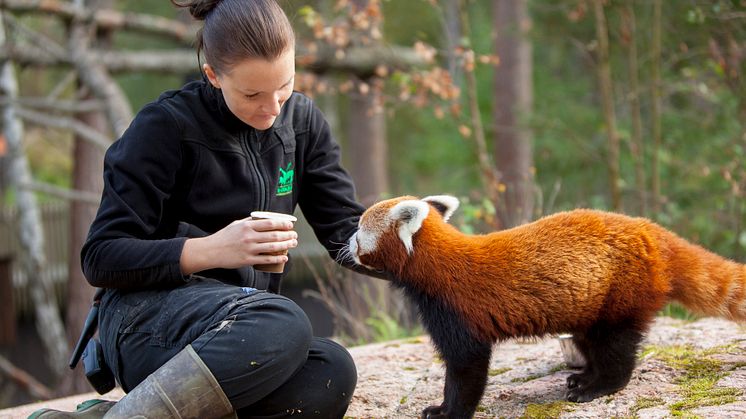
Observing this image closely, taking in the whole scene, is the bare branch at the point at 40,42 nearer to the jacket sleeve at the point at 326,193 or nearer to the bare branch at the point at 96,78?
the bare branch at the point at 96,78

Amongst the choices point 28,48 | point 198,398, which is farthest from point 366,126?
point 198,398

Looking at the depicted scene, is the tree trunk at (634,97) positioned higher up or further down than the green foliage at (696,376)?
higher up

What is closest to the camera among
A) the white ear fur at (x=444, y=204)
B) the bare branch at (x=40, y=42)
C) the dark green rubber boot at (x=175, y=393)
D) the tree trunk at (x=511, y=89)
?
the dark green rubber boot at (x=175, y=393)

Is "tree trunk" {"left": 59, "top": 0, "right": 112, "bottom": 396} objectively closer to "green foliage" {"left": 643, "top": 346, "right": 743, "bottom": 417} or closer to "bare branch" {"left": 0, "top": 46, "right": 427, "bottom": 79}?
"bare branch" {"left": 0, "top": 46, "right": 427, "bottom": 79}

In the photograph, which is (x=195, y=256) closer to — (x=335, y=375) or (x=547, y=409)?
(x=335, y=375)

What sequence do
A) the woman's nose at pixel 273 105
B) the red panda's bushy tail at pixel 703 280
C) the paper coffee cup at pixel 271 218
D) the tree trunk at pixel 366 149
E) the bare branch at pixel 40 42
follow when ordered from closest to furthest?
the paper coffee cup at pixel 271 218, the woman's nose at pixel 273 105, the red panda's bushy tail at pixel 703 280, the bare branch at pixel 40 42, the tree trunk at pixel 366 149

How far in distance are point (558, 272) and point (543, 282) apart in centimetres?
6

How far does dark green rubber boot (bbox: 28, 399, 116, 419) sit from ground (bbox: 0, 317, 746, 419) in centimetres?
66

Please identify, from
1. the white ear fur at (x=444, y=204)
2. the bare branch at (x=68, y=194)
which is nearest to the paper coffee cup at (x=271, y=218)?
the white ear fur at (x=444, y=204)

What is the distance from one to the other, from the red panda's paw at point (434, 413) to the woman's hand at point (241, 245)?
0.75 meters

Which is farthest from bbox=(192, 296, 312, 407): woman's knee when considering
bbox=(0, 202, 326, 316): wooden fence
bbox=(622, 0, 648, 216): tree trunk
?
bbox=(0, 202, 326, 316): wooden fence

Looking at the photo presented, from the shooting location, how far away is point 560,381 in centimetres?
277

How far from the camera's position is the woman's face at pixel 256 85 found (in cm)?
222

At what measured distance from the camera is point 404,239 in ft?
8.04
